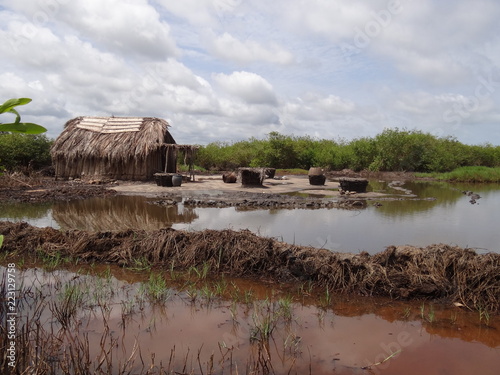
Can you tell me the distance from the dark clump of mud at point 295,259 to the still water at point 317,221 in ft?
4.96

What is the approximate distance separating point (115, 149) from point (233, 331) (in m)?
18.0

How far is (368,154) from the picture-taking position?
3256cm

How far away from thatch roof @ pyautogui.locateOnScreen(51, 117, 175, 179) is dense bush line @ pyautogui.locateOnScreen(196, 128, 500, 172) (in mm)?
11840

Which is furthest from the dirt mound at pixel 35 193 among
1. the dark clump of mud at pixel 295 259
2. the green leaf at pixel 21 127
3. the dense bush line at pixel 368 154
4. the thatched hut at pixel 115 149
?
the dense bush line at pixel 368 154

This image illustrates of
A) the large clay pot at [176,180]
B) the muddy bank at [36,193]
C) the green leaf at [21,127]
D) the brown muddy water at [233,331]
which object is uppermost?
the green leaf at [21,127]

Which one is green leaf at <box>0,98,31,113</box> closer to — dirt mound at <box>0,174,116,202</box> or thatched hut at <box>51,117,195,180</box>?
dirt mound at <box>0,174,116,202</box>

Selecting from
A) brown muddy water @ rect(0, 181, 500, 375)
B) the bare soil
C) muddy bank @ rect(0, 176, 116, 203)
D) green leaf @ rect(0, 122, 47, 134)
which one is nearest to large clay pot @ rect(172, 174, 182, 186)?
the bare soil

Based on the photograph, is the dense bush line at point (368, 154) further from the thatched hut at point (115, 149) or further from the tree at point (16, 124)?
the tree at point (16, 124)

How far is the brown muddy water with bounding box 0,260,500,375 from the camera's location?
9.67 ft

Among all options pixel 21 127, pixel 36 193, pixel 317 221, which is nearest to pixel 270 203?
pixel 317 221

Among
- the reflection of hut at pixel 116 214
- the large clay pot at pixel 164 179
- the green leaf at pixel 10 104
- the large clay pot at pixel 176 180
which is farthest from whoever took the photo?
the large clay pot at pixel 176 180

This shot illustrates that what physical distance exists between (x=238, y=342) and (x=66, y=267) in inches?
130

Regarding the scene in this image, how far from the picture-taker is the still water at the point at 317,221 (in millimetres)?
7527

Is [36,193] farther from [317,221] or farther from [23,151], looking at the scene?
[317,221]
